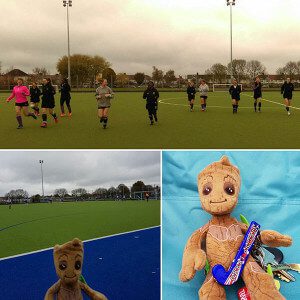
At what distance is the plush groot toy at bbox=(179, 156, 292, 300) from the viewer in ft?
16.8

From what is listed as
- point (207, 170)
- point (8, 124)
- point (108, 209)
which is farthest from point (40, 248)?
point (8, 124)

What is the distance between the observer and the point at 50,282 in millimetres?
5297

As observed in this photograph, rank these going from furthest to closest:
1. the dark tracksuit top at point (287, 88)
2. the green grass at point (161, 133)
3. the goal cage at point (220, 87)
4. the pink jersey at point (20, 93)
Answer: the goal cage at point (220, 87) → the dark tracksuit top at point (287, 88) → the pink jersey at point (20, 93) → the green grass at point (161, 133)

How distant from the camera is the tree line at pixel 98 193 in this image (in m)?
6.03

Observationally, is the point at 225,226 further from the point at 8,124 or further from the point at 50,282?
the point at 8,124

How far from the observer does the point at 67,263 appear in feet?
17.1

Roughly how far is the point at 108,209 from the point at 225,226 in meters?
1.93

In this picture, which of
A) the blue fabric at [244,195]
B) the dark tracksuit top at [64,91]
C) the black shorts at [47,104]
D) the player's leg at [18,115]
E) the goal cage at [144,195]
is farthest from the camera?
the dark tracksuit top at [64,91]

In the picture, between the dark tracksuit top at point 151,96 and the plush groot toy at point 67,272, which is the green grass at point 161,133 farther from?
the plush groot toy at point 67,272

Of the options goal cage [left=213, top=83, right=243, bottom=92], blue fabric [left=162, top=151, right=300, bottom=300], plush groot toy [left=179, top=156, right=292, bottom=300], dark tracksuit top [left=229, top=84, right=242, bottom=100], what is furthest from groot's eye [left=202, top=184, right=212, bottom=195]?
goal cage [left=213, top=83, right=243, bottom=92]

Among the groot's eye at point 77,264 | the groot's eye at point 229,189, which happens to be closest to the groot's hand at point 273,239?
the groot's eye at point 229,189

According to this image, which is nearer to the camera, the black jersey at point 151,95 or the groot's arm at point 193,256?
the groot's arm at point 193,256

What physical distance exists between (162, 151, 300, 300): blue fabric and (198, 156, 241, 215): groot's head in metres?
0.28

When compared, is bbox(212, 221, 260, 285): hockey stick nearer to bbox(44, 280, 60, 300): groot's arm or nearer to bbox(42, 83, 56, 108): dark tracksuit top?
bbox(44, 280, 60, 300): groot's arm
